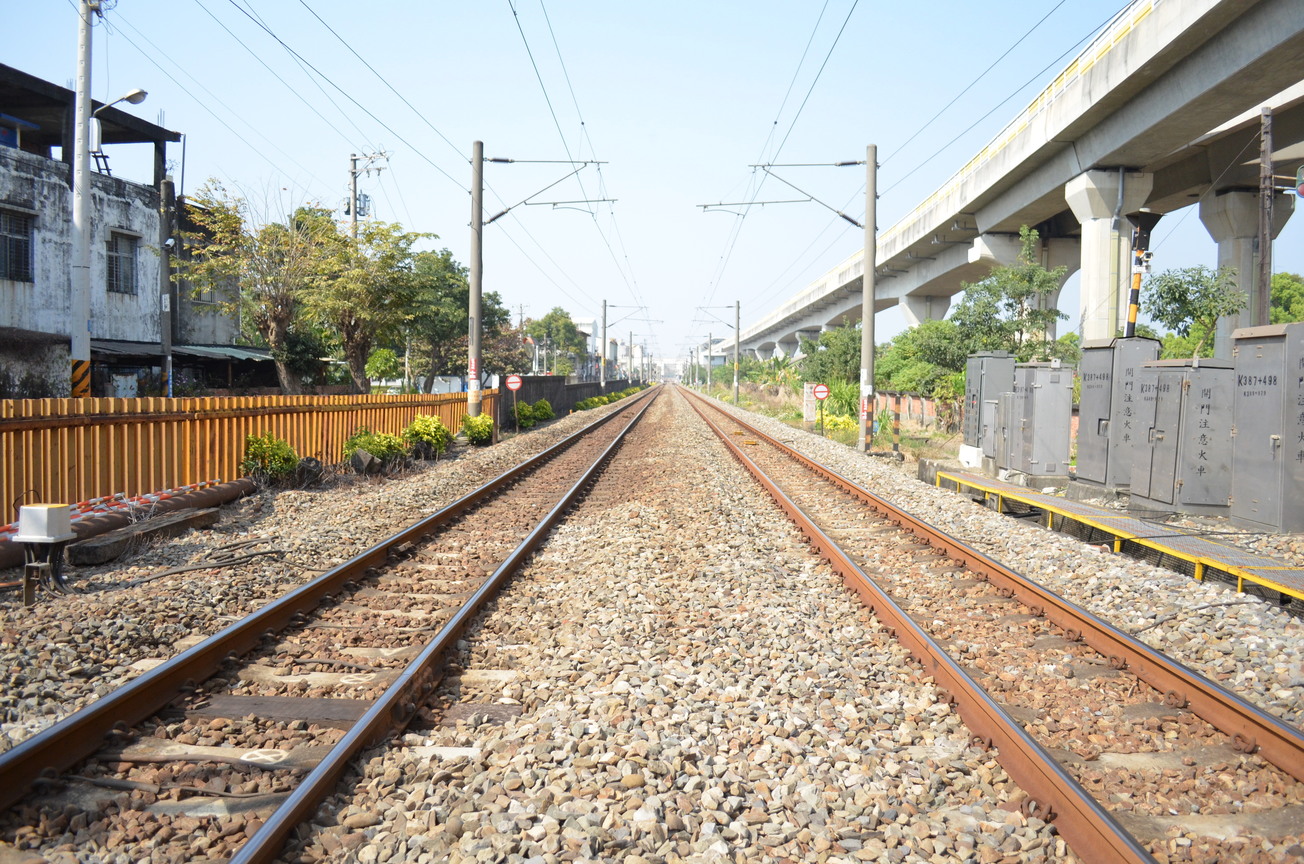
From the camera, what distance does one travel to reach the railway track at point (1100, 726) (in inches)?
140

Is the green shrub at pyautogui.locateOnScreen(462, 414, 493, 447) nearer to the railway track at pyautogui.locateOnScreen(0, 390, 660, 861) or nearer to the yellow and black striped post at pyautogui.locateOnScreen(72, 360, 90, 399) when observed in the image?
the yellow and black striped post at pyautogui.locateOnScreen(72, 360, 90, 399)

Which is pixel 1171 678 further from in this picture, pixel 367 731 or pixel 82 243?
pixel 82 243

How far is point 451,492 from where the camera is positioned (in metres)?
13.6


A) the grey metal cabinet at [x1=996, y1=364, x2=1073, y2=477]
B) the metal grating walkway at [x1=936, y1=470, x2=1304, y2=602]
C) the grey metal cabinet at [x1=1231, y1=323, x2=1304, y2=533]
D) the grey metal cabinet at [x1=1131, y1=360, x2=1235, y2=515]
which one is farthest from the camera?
the grey metal cabinet at [x1=996, y1=364, x2=1073, y2=477]

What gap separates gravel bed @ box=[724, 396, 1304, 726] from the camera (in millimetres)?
5457

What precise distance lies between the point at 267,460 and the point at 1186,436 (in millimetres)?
12641

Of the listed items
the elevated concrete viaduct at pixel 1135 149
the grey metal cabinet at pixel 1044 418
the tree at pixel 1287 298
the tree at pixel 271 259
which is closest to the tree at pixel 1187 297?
the elevated concrete viaduct at pixel 1135 149

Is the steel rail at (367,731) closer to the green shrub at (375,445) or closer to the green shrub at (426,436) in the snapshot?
the green shrub at (375,445)

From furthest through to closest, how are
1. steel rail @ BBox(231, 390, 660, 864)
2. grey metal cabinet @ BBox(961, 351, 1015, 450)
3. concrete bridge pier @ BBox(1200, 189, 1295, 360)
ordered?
1. concrete bridge pier @ BBox(1200, 189, 1295, 360)
2. grey metal cabinet @ BBox(961, 351, 1015, 450)
3. steel rail @ BBox(231, 390, 660, 864)

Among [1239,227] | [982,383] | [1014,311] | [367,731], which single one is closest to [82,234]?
[367,731]

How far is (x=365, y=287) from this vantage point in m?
26.0

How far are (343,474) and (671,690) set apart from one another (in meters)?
11.6

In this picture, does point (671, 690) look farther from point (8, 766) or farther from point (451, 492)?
point (451, 492)

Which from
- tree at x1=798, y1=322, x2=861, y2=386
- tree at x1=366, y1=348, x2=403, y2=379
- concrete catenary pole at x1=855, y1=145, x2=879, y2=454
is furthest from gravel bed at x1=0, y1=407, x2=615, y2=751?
tree at x1=366, y1=348, x2=403, y2=379
